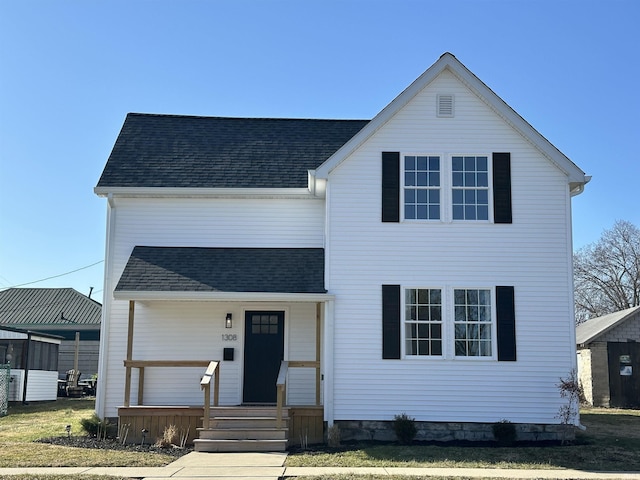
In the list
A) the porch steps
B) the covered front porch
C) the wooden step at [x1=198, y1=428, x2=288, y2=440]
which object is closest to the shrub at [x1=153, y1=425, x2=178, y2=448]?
the porch steps

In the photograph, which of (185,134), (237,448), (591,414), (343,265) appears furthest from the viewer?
(591,414)

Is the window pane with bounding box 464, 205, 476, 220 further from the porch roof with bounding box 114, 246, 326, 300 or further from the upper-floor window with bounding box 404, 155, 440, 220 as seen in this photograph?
A: the porch roof with bounding box 114, 246, 326, 300

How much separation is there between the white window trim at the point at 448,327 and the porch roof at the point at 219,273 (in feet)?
5.96

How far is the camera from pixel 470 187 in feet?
49.9

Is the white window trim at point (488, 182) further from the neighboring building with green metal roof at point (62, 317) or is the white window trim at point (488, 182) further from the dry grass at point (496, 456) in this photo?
the neighboring building with green metal roof at point (62, 317)

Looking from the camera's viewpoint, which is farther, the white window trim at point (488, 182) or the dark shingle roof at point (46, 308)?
the dark shingle roof at point (46, 308)

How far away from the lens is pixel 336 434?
13.9 m

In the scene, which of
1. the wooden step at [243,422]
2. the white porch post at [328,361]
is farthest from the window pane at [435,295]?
the wooden step at [243,422]

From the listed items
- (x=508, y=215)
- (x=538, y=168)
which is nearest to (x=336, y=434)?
(x=508, y=215)

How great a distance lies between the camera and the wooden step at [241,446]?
1302 centimetres

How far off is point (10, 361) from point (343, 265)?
14.8 meters

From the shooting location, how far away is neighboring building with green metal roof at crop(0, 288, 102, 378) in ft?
108

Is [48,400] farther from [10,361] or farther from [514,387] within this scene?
[514,387]

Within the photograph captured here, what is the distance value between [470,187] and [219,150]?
6.44 meters
